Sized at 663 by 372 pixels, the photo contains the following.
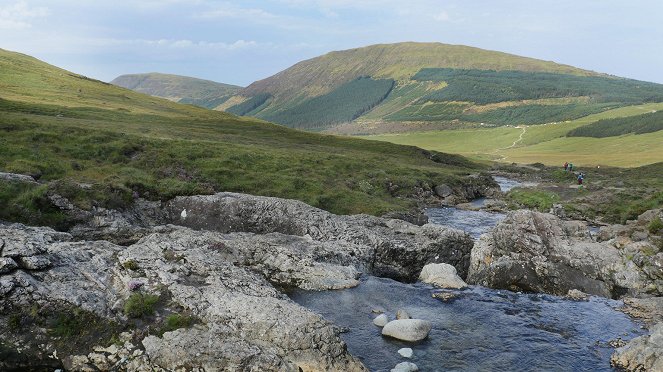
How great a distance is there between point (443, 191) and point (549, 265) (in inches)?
1955

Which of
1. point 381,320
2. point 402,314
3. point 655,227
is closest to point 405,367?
point 381,320

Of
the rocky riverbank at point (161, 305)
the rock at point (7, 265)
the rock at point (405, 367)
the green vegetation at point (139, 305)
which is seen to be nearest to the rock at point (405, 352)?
the rock at point (405, 367)

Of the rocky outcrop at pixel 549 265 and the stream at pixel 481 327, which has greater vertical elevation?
the rocky outcrop at pixel 549 265

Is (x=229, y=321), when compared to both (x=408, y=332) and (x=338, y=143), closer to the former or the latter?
(x=408, y=332)

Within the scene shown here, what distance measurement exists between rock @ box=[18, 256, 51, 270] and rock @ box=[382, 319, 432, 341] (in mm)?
15008

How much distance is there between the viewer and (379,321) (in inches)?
827

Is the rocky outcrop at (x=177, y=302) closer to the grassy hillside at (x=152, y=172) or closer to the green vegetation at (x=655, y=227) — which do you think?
the grassy hillside at (x=152, y=172)

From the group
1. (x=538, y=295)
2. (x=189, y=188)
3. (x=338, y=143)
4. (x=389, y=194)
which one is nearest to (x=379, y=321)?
(x=538, y=295)

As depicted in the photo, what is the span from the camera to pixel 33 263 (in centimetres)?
1822

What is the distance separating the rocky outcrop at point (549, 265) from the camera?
27.7 metres

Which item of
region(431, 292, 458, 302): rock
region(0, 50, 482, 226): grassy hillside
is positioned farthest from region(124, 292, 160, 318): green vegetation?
region(431, 292, 458, 302): rock

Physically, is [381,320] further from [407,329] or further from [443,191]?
[443,191]

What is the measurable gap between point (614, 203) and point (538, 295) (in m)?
50.2

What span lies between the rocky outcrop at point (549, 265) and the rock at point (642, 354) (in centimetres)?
929
